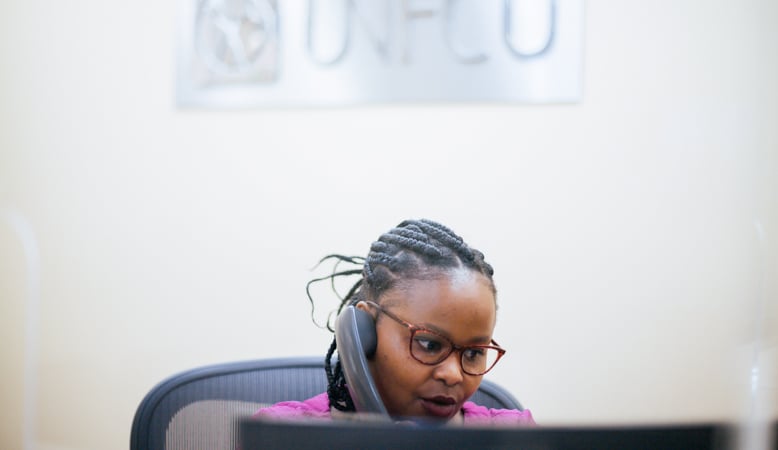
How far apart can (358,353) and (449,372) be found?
101 millimetres

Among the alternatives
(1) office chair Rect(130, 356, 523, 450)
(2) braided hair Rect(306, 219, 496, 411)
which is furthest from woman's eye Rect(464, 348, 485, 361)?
(1) office chair Rect(130, 356, 523, 450)

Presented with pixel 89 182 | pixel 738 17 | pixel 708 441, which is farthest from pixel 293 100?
pixel 708 441

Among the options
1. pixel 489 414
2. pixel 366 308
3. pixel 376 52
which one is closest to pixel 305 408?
pixel 366 308

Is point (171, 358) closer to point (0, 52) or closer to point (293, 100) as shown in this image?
point (293, 100)

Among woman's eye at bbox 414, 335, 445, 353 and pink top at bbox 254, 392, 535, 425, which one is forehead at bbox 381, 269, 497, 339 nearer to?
woman's eye at bbox 414, 335, 445, 353

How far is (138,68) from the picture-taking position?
200cm

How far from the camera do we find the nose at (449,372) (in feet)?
2.62

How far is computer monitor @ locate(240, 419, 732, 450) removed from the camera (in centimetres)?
37

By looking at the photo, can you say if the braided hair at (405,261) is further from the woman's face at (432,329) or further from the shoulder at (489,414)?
the shoulder at (489,414)

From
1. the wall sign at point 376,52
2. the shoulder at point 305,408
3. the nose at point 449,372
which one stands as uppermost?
the wall sign at point 376,52

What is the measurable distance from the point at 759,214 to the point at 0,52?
2.06 meters

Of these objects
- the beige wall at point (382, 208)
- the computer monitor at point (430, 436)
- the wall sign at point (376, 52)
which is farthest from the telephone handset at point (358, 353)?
the wall sign at point (376, 52)

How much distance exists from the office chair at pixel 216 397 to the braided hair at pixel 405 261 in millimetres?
110

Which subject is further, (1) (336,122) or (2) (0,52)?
(2) (0,52)
